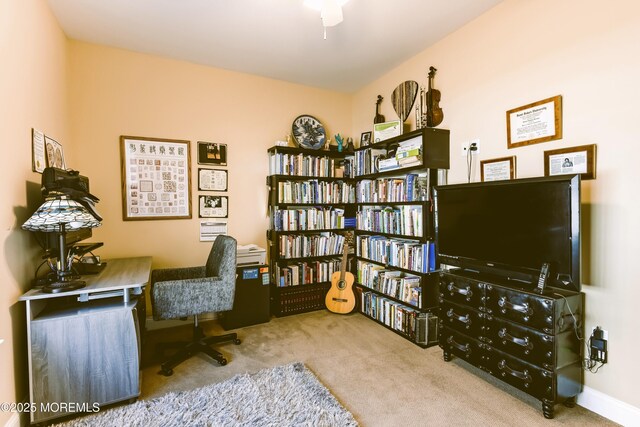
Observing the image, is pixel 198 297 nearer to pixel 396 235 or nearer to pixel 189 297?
pixel 189 297

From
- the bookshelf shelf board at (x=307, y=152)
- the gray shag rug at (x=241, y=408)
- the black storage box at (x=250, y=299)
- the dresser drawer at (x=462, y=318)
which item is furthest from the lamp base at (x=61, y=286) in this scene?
the dresser drawer at (x=462, y=318)

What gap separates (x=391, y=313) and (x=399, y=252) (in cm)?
62

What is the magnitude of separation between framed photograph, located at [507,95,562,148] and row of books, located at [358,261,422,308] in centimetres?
142

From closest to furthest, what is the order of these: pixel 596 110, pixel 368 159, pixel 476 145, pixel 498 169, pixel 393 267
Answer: pixel 596 110, pixel 498 169, pixel 476 145, pixel 393 267, pixel 368 159

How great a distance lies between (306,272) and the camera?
11.9ft

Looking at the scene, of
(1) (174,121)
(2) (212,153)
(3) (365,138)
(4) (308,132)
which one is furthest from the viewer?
(4) (308,132)

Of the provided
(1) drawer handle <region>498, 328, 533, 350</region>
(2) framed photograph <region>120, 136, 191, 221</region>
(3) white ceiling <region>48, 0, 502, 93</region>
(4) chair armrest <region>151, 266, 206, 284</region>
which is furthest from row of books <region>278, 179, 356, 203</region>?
(1) drawer handle <region>498, 328, 533, 350</region>

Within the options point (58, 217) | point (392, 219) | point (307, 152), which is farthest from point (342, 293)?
point (58, 217)

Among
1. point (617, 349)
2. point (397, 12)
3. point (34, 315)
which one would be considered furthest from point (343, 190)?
point (34, 315)

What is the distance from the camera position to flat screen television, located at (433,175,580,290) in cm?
176

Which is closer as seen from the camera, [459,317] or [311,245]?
[459,317]

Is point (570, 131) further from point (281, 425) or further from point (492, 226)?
point (281, 425)

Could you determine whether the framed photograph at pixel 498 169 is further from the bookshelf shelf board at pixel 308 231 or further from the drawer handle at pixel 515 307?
the bookshelf shelf board at pixel 308 231

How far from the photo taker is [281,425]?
1.74m
